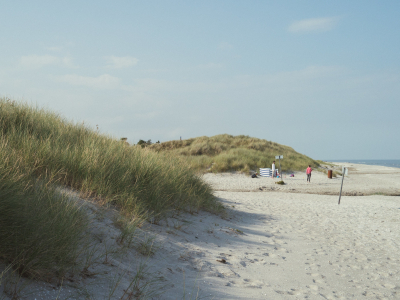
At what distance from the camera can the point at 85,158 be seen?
5363 millimetres

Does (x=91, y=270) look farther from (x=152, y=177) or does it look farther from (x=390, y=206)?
(x=390, y=206)

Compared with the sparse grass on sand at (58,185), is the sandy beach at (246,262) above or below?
below

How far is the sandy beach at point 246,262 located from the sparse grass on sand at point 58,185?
1.04 feet

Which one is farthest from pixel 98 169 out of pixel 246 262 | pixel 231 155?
pixel 231 155

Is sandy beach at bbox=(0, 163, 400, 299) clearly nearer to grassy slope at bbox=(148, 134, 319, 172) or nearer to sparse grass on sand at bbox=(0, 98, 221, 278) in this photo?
sparse grass on sand at bbox=(0, 98, 221, 278)

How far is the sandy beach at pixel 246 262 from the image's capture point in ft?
10.2

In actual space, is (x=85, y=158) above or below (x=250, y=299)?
above

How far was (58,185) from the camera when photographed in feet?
15.1

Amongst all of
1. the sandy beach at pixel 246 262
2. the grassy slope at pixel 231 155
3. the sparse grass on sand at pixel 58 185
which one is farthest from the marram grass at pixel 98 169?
the grassy slope at pixel 231 155

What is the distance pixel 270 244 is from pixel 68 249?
4.43m

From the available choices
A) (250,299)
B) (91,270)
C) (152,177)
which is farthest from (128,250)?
(152,177)

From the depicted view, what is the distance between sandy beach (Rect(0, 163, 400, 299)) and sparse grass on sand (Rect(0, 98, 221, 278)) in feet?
1.04

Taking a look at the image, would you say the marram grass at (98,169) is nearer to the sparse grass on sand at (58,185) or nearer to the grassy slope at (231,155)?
the sparse grass on sand at (58,185)

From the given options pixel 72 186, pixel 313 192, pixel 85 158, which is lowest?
pixel 313 192
